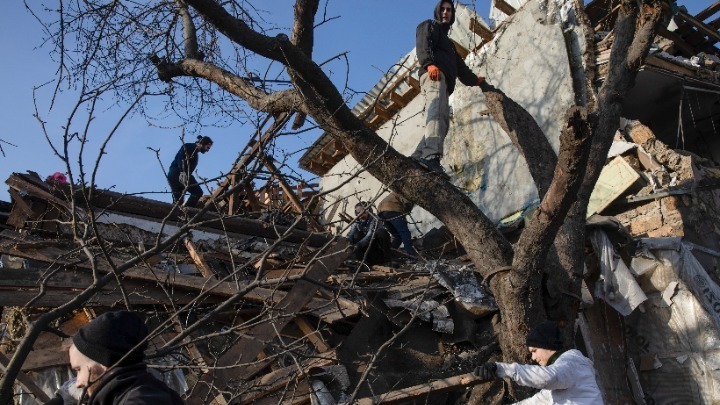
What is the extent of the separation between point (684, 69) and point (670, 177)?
2022 mm

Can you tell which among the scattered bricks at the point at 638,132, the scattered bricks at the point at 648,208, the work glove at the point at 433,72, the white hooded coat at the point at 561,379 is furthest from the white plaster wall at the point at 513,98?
the white hooded coat at the point at 561,379

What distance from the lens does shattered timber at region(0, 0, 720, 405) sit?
473 cm

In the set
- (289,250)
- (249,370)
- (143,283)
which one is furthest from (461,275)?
(143,283)

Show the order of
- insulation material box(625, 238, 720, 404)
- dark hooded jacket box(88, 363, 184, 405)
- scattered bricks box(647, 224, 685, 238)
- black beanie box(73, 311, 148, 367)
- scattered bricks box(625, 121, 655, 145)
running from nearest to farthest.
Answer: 1. dark hooded jacket box(88, 363, 184, 405)
2. black beanie box(73, 311, 148, 367)
3. insulation material box(625, 238, 720, 404)
4. scattered bricks box(647, 224, 685, 238)
5. scattered bricks box(625, 121, 655, 145)

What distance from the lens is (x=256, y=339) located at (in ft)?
15.6

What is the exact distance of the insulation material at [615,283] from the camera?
6594 millimetres

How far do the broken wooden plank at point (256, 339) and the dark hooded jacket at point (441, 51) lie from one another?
8.95ft

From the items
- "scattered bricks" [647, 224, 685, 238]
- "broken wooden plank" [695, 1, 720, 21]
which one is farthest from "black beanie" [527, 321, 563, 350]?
"broken wooden plank" [695, 1, 720, 21]

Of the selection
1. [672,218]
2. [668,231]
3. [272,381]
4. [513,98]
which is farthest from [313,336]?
[513,98]

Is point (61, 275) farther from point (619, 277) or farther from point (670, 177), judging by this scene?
point (670, 177)

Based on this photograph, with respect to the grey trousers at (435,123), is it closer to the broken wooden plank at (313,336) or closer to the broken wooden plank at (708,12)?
the broken wooden plank at (313,336)

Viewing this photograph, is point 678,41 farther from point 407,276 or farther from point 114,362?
point 114,362

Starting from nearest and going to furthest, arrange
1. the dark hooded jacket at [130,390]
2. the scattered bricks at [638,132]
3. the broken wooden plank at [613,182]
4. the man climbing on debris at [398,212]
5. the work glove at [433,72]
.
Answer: the dark hooded jacket at [130,390]
the work glove at [433,72]
the broken wooden plank at [613,182]
the man climbing on debris at [398,212]
the scattered bricks at [638,132]

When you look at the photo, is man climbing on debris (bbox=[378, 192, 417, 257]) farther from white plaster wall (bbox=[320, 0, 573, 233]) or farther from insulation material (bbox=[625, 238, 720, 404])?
insulation material (bbox=[625, 238, 720, 404])
